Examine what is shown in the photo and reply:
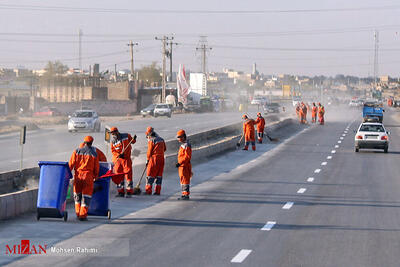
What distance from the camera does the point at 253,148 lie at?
35.1 meters

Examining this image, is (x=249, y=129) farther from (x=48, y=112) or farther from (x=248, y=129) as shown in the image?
(x=48, y=112)

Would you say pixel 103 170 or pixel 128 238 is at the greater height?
pixel 103 170

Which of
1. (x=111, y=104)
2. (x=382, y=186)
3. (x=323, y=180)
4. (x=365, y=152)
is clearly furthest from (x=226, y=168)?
(x=111, y=104)

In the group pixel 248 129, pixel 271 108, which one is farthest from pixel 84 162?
pixel 271 108

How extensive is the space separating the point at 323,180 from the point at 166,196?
666 cm

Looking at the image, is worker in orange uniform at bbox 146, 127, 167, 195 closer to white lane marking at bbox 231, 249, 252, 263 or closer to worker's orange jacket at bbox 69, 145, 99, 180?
worker's orange jacket at bbox 69, 145, 99, 180

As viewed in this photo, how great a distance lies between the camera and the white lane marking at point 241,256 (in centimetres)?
1049

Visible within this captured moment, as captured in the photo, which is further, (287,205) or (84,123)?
(84,123)

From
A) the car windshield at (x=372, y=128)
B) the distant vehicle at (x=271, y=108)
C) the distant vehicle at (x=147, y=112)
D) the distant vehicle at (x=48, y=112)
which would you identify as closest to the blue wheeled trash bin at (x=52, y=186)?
the car windshield at (x=372, y=128)

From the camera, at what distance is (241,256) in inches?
425

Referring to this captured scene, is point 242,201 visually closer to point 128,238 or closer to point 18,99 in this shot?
point 128,238

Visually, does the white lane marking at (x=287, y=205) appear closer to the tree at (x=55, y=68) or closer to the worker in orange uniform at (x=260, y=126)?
the worker in orange uniform at (x=260, y=126)

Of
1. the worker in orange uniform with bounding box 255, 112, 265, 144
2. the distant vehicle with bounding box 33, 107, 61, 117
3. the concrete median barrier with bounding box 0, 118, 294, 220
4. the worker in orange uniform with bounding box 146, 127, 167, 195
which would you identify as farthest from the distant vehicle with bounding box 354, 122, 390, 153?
the distant vehicle with bounding box 33, 107, 61, 117

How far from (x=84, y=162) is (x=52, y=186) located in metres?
0.79
